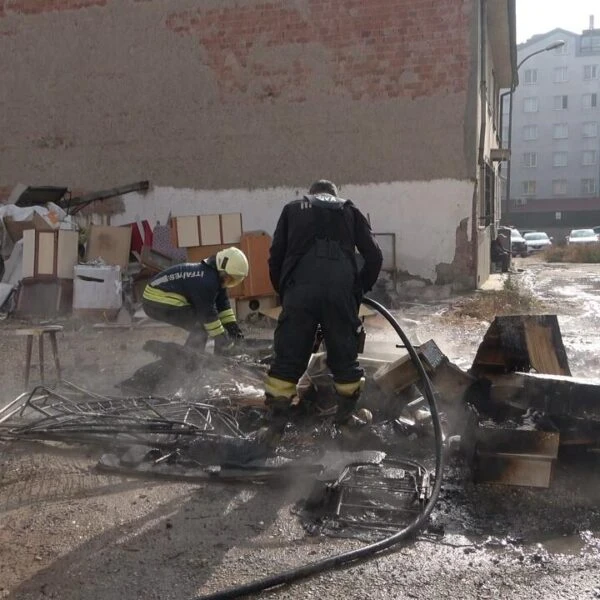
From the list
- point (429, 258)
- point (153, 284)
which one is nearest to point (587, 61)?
point (429, 258)

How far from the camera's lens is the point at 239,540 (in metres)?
3.20

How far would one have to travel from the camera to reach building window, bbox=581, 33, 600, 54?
2217 inches

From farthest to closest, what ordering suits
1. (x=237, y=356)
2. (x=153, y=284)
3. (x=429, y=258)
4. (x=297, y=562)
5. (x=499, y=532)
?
(x=429, y=258) → (x=153, y=284) → (x=237, y=356) → (x=499, y=532) → (x=297, y=562)

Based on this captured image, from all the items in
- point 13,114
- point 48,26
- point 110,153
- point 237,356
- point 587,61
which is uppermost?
point 587,61

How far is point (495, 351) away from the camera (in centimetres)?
466

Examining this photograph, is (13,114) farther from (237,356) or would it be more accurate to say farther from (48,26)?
(237,356)

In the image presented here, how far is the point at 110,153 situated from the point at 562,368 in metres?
10.2

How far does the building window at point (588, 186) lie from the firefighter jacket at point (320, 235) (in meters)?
55.2

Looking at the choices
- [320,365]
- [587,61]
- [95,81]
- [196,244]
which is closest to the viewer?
[320,365]

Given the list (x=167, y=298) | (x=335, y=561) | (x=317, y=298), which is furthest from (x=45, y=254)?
(x=335, y=561)

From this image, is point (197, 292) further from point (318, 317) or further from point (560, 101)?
point (560, 101)

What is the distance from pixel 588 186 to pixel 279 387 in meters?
56.0

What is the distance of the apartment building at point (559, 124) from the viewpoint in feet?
180

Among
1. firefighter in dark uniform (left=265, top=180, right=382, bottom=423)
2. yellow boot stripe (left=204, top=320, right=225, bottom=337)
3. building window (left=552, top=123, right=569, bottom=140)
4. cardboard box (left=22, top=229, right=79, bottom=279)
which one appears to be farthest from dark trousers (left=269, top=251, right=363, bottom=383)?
building window (left=552, top=123, right=569, bottom=140)
